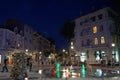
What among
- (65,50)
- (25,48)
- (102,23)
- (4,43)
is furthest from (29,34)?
(102,23)

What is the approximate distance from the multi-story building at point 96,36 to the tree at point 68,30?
2337mm

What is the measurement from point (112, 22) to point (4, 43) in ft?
87.0

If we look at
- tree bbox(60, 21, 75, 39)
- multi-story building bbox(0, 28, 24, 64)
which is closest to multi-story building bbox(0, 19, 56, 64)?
multi-story building bbox(0, 28, 24, 64)

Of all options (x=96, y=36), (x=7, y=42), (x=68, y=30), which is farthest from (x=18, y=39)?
(x=96, y=36)

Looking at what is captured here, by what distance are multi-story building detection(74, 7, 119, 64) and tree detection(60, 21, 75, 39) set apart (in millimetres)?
2337

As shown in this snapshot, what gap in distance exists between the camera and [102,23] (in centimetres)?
6131

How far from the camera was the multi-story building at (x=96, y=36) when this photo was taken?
59.5 m

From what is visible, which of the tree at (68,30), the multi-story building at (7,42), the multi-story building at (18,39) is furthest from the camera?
the tree at (68,30)

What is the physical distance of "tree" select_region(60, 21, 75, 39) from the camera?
73181 millimetres

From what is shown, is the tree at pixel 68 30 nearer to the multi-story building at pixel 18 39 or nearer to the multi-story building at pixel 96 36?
the multi-story building at pixel 96 36

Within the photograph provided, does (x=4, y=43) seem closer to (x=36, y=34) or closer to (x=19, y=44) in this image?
(x=19, y=44)

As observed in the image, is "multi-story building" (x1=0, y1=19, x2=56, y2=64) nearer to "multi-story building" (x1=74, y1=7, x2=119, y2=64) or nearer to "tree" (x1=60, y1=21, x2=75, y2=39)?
"tree" (x1=60, y1=21, x2=75, y2=39)

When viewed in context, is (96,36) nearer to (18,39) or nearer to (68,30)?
(68,30)

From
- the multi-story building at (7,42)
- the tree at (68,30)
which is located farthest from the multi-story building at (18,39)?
the tree at (68,30)
